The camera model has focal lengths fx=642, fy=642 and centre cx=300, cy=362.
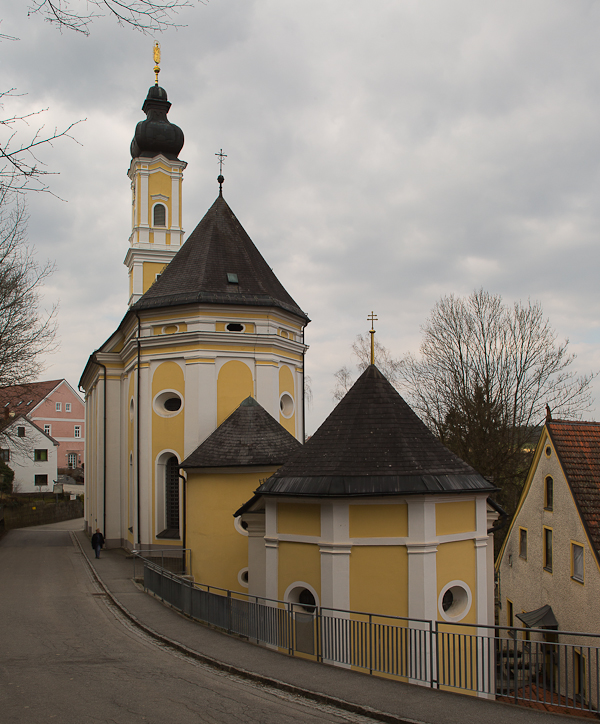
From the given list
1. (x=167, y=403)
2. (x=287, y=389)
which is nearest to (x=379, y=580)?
(x=287, y=389)

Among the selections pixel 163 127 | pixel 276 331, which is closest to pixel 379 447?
pixel 276 331

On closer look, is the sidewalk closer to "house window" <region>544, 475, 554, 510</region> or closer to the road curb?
the road curb

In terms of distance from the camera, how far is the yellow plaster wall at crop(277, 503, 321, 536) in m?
11.9

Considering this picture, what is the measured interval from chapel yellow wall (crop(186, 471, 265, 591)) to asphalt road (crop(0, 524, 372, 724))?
315cm

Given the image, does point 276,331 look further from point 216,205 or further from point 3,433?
point 3,433

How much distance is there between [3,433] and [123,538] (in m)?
6.11

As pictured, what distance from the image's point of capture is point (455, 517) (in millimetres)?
12062

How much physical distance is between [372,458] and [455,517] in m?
1.95

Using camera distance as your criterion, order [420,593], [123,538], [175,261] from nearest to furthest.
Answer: [420,593] < [175,261] < [123,538]

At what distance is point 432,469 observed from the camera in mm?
11852

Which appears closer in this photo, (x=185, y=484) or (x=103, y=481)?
(x=185, y=484)

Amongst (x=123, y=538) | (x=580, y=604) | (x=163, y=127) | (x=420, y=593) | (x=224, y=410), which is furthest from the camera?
(x=163, y=127)

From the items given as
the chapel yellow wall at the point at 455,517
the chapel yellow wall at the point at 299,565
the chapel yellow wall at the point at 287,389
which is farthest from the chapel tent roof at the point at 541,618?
the chapel yellow wall at the point at 299,565

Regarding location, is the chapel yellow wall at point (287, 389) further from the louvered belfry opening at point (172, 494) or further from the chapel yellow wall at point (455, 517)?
the chapel yellow wall at point (455, 517)
